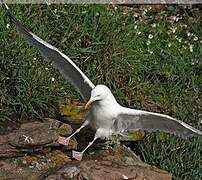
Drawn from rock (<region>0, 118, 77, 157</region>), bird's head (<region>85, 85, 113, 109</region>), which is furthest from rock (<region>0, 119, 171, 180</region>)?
bird's head (<region>85, 85, 113, 109</region>)

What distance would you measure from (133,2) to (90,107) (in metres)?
2.23

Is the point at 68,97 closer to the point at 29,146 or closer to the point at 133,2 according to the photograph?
the point at 29,146

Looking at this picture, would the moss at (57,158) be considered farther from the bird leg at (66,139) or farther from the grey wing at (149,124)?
the grey wing at (149,124)

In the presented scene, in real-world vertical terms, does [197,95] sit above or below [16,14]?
below

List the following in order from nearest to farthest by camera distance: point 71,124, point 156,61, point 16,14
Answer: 1. point 71,124
2. point 16,14
3. point 156,61

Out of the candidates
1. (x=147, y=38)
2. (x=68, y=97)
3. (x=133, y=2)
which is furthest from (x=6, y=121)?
(x=133, y=2)

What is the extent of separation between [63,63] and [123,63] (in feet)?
3.59

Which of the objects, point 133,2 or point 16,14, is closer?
point 16,14

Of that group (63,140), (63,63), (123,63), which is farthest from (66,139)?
(123,63)

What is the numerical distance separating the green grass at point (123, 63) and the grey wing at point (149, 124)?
1.57ft

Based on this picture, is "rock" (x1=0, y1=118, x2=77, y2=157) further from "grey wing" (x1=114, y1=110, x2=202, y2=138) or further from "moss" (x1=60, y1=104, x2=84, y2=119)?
"grey wing" (x1=114, y1=110, x2=202, y2=138)

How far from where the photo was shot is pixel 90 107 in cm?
469

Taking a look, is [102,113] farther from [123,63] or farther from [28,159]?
[123,63]

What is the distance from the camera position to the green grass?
5.05 metres
